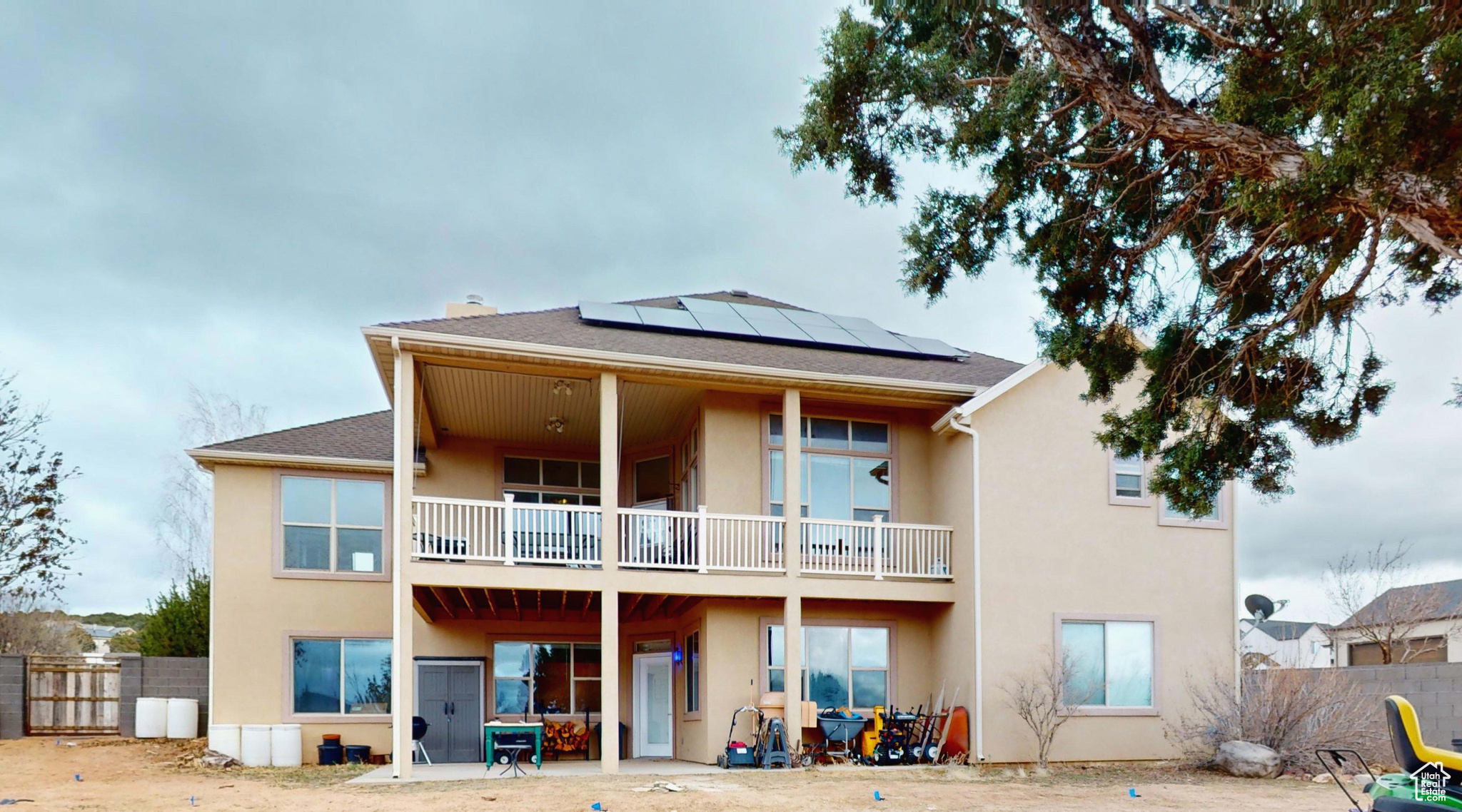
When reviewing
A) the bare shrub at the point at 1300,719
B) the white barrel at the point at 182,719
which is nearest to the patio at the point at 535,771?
the white barrel at the point at 182,719

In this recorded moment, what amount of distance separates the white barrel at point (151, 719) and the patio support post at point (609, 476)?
938cm

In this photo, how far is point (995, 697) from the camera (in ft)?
51.0

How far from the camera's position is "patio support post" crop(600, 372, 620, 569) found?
1473 centimetres

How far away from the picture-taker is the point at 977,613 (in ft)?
51.3

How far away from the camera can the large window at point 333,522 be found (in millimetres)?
18062

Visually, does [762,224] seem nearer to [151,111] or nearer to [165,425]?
[151,111]

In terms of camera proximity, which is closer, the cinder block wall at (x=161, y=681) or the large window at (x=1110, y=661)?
the large window at (x=1110, y=661)

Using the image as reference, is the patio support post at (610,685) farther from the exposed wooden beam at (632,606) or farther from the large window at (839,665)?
the large window at (839,665)

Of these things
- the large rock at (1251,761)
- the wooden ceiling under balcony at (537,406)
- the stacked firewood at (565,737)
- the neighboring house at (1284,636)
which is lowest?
the neighboring house at (1284,636)

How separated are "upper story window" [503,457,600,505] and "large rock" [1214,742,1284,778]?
1082 centimetres

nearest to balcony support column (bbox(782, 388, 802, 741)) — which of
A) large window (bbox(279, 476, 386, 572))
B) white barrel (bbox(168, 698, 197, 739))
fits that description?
large window (bbox(279, 476, 386, 572))

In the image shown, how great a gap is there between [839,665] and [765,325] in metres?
5.79

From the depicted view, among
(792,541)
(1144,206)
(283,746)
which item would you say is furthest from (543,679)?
(1144,206)

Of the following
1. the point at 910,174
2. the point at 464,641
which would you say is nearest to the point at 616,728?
the point at 464,641
